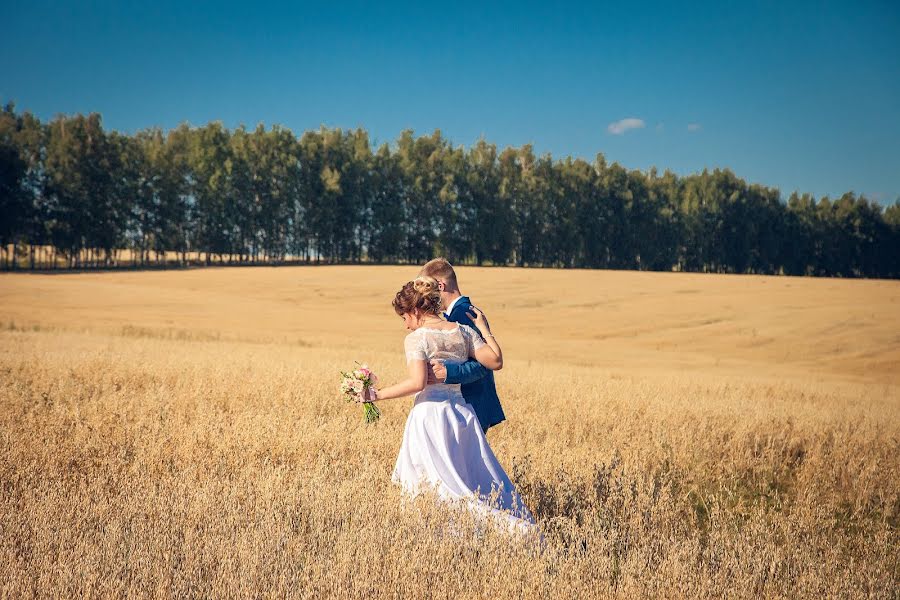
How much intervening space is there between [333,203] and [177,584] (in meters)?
81.9

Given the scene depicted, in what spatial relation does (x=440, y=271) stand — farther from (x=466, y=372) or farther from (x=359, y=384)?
(x=359, y=384)

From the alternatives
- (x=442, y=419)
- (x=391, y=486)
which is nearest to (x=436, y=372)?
(x=442, y=419)

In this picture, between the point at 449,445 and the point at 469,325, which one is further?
the point at 469,325

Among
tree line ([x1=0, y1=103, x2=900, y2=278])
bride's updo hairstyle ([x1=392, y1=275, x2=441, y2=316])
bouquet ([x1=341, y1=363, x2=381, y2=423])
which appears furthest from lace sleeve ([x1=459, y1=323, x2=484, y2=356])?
tree line ([x1=0, y1=103, x2=900, y2=278])

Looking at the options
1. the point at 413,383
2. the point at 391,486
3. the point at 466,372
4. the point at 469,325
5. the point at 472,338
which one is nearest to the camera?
the point at 413,383

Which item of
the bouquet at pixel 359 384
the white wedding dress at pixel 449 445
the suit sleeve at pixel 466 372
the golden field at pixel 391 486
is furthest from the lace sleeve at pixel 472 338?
the golden field at pixel 391 486

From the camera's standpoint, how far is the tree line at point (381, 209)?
68938 mm

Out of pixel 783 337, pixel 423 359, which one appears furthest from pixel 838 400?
pixel 783 337

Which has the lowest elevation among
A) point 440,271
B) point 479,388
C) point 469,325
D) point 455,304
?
point 479,388

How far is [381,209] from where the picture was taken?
8712 centimetres

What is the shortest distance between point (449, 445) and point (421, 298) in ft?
3.62

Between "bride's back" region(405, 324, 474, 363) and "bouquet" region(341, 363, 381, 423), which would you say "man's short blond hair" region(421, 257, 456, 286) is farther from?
"bouquet" region(341, 363, 381, 423)

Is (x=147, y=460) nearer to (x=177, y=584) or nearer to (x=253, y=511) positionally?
(x=253, y=511)

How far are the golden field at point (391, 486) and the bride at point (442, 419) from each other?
11.8 inches
